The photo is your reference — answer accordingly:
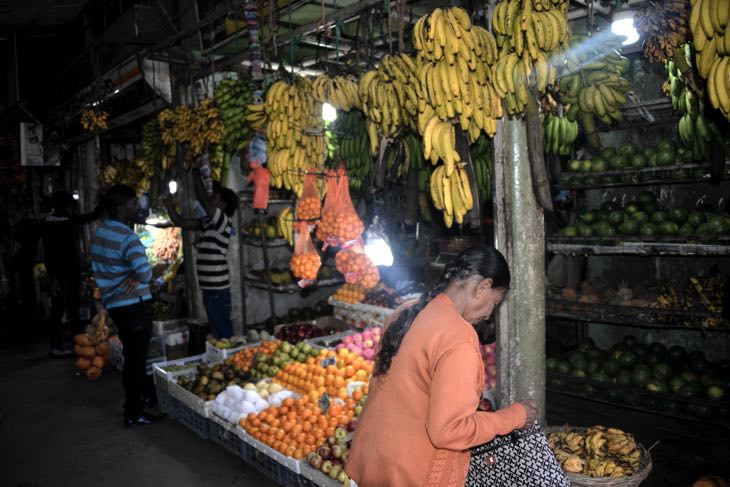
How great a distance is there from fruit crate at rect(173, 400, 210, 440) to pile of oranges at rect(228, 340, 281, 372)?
59cm

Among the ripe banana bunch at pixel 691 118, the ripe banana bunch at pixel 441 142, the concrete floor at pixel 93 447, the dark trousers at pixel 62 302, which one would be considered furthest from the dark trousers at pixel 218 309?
the ripe banana bunch at pixel 691 118

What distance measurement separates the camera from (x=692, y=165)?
4.67 m

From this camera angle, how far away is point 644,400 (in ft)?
16.4

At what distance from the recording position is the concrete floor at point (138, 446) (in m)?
4.14

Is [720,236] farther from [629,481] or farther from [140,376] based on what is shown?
[140,376]

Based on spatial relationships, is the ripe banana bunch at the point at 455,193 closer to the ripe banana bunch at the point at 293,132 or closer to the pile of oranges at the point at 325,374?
the ripe banana bunch at the point at 293,132

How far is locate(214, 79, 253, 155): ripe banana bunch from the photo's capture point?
5.79 meters

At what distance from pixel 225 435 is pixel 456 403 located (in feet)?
9.98

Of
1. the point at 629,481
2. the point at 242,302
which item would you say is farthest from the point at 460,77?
the point at 242,302

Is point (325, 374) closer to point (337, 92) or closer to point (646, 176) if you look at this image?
point (337, 92)

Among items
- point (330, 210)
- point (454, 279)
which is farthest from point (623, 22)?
point (330, 210)

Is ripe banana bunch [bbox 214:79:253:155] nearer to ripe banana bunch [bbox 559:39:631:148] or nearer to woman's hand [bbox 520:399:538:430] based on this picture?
ripe banana bunch [bbox 559:39:631:148]

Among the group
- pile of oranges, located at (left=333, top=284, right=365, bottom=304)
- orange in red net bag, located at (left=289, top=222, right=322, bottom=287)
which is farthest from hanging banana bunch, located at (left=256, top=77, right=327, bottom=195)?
pile of oranges, located at (left=333, top=284, right=365, bottom=304)

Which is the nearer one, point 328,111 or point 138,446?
point 328,111
